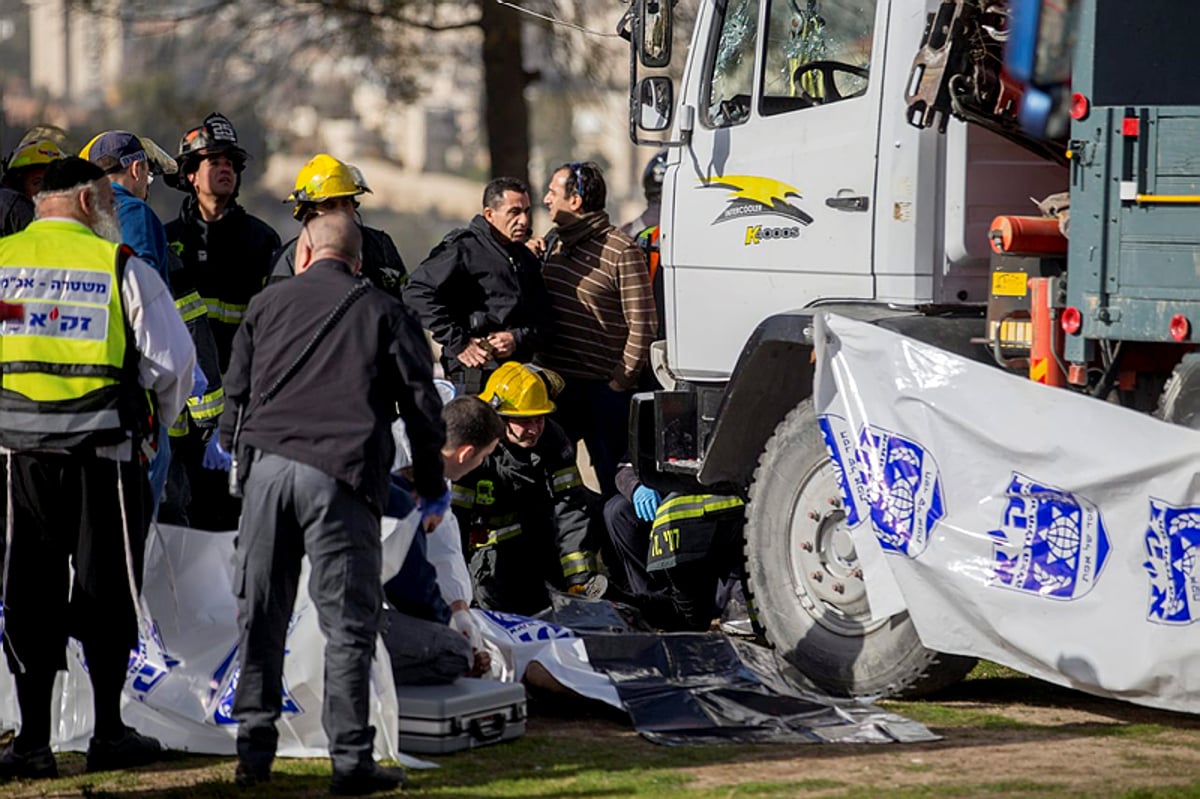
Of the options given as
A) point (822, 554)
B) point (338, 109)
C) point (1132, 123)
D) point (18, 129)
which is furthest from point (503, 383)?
point (338, 109)

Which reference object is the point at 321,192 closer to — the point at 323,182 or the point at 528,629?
the point at 323,182

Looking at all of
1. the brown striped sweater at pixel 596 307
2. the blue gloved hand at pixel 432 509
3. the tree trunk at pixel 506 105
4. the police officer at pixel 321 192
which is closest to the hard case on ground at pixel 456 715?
the blue gloved hand at pixel 432 509

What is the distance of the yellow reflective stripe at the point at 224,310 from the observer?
26.5 ft

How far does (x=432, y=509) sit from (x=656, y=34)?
2811 mm

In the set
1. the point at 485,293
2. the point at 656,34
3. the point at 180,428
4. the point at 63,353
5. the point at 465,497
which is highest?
the point at 656,34

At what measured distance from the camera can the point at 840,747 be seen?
585cm

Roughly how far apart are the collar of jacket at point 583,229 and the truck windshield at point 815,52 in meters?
1.63

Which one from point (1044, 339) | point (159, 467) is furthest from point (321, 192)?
point (1044, 339)

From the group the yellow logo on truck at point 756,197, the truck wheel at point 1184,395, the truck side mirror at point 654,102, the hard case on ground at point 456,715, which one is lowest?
the hard case on ground at point 456,715

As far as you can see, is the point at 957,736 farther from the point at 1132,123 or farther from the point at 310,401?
the point at 310,401

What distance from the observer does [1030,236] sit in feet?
19.9

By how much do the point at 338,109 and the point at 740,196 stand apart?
168 ft

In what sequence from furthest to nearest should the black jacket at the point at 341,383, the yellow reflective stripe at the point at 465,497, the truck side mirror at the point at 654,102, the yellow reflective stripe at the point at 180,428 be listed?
the yellow reflective stripe at the point at 180,428
the yellow reflective stripe at the point at 465,497
the truck side mirror at the point at 654,102
the black jacket at the point at 341,383

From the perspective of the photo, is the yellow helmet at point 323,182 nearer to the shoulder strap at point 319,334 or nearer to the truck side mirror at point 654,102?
the truck side mirror at point 654,102
